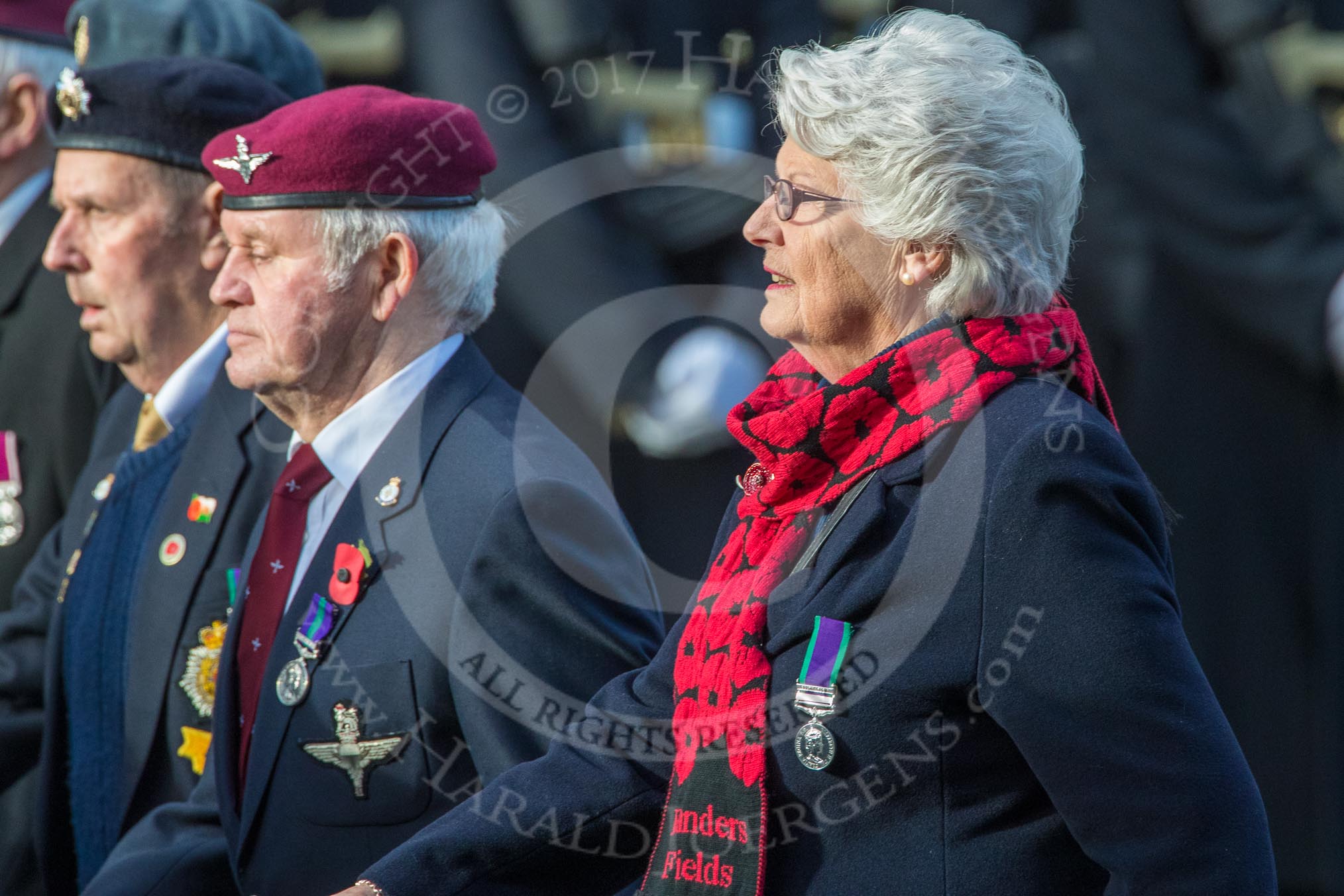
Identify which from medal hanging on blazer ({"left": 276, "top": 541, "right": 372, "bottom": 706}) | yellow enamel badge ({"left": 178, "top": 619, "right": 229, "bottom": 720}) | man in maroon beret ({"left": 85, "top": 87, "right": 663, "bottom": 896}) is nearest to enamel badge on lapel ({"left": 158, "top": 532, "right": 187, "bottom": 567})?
yellow enamel badge ({"left": 178, "top": 619, "right": 229, "bottom": 720})

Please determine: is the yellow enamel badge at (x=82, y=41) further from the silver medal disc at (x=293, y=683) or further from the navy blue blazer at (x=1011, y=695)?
the navy blue blazer at (x=1011, y=695)

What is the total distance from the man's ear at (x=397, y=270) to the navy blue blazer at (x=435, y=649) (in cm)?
21

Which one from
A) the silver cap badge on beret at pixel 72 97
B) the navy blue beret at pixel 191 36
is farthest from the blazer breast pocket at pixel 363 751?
the navy blue beret at pixel 191 36

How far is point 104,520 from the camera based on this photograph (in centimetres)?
306

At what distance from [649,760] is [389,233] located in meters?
0.99

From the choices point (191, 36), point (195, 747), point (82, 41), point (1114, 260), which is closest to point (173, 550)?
point (195, 747)

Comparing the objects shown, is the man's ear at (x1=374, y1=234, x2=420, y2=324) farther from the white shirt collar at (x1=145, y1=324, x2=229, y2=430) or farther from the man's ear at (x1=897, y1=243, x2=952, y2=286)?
the man's ear at (x1=897, y1=243, x2=952, y2=286)

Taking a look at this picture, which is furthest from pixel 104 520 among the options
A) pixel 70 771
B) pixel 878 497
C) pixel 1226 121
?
pixel 1226 121

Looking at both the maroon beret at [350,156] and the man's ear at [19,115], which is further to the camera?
the man's ear at [19,115]

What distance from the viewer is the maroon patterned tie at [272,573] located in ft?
8.24

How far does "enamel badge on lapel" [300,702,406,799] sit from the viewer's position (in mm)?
2348

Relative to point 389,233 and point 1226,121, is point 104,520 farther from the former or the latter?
point 1226,121

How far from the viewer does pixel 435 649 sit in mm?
2330

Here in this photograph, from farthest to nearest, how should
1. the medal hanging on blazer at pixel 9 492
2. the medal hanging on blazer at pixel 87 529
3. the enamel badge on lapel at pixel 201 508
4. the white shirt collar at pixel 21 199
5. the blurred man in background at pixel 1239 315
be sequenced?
the blurred man in background at pixel 1239 315
the white shirt collar at pixel 21 199
the medal hanging on blazer at pixel 9 492
the medal hanging on blazer at pixel 87 529
the enamel badge on lapel at pixel 201 508
